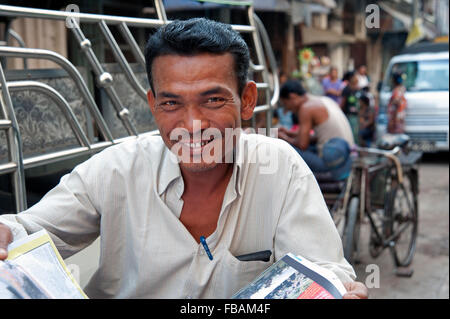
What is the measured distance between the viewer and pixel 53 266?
4.01ft

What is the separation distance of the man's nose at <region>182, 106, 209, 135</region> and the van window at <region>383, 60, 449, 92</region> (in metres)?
9.25

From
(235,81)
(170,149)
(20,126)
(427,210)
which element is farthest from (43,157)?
(427,210)

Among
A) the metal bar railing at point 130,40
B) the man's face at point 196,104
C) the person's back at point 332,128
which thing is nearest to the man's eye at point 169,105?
the man's face at point 196,104

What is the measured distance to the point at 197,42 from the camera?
4.58 feet

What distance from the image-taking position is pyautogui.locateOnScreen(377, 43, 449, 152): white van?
31.8 feet

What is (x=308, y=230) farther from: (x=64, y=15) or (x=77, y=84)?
(x=64, y=15)

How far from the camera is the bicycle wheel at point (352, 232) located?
149 inches

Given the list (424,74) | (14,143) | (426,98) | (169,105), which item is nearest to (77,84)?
(14,143)

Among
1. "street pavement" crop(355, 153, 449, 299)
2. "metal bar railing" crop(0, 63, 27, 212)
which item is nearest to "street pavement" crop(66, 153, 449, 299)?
"street pavement" crop(355, 153, 449, 299)

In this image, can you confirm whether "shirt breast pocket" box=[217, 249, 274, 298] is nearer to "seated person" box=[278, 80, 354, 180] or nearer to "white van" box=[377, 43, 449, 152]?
"seated person" box=[278, 80, 354, 180]

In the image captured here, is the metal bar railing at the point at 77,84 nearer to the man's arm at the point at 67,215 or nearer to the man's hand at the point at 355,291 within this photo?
the man's arm at the point at 67,215

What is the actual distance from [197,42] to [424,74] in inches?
375

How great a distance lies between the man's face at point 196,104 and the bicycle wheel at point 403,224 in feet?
10.4

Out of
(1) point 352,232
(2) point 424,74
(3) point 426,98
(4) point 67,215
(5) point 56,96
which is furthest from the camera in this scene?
(2) point 424,74
